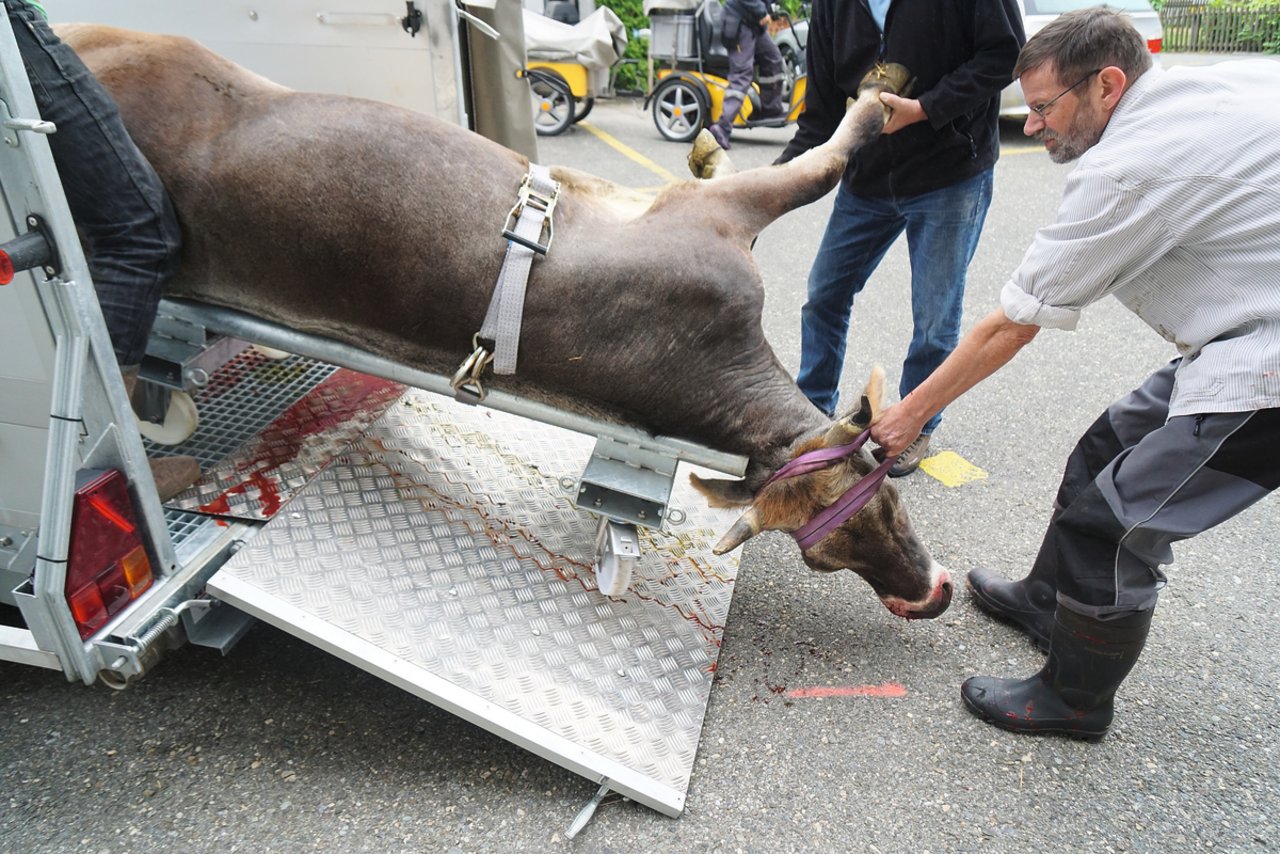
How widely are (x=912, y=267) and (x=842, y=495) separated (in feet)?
4.49

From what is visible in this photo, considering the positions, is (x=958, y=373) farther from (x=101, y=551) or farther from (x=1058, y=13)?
(x=1058, y=13)

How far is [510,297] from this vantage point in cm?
267

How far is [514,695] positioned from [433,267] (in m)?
1.29

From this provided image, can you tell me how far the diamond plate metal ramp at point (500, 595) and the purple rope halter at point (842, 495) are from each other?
0.40 m

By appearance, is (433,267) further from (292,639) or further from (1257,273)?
(1257,273)

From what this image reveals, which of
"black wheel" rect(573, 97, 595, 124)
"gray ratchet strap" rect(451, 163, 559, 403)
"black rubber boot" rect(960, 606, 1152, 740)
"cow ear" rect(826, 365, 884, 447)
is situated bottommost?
"black wheel" rect(573, 97, 595, 124)

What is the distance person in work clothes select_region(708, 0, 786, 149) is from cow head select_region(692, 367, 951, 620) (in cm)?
717

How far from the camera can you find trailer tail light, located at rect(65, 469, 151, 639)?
210 centimetres

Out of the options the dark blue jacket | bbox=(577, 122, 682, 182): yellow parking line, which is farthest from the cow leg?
bbox=(577, 122, 682, 182): yellow parking line

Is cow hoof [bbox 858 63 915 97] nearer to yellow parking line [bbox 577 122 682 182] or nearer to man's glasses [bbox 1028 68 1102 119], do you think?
man's glasses [bbox 1028 68 1102 119]

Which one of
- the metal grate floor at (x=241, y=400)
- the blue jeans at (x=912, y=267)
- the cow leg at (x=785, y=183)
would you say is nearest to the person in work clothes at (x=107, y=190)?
the metal grate floor at (x=241, y=400)

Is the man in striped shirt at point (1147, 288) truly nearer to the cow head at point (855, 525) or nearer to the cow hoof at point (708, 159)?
the cow head at point (855, 525)

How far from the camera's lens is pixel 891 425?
2625mm

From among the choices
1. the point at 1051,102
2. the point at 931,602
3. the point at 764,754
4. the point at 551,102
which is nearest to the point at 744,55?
the point at 551,102
